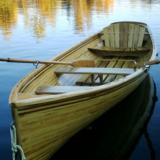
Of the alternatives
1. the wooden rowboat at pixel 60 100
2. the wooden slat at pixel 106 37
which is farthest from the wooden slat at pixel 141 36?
the wooden rowboat at pixel 60 100

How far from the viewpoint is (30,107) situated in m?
8.62

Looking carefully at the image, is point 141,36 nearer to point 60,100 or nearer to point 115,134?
point 115,134

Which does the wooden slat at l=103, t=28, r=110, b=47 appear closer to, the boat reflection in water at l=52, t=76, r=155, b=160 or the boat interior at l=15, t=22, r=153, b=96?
the boat interior at l=15, t=22, r=153, b=96

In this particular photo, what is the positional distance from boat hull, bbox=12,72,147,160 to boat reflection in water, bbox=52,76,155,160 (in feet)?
2.88

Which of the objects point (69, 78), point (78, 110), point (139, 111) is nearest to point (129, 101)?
point (139, 111)

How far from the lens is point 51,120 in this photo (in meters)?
9.24

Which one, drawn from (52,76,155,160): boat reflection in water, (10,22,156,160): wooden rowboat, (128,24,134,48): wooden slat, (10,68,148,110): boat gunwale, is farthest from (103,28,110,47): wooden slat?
(10,68,148,110): boat gunwale

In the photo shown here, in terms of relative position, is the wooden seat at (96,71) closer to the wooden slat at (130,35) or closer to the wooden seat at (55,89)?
the wooden seat at (55,89)

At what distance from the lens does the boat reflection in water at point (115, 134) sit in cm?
1080

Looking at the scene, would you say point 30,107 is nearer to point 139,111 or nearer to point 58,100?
point 58,100

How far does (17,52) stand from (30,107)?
16.5 meters

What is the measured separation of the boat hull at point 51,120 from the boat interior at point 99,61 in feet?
2.27

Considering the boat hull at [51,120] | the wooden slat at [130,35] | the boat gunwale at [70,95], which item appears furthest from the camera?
the wooden slat at [130,35]

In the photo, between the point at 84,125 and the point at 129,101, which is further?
the point at 129,101
